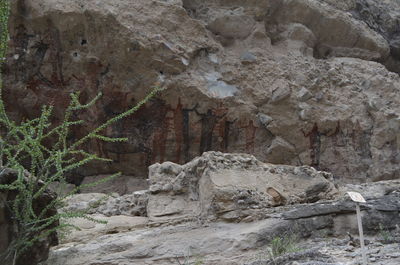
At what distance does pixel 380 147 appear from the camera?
6387 millimetres

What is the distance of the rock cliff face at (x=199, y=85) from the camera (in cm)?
600

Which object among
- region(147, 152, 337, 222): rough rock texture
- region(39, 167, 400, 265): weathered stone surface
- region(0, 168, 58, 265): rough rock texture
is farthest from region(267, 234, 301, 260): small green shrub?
region(0, 168, 58, 265): rough rock texture

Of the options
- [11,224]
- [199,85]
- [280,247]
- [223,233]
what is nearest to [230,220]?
[223,233]

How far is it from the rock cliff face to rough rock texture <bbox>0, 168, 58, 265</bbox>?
3427 mm

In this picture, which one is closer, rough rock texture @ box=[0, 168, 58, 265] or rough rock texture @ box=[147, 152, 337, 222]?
rough rock texture @ box=[0, 168, 58, 265]

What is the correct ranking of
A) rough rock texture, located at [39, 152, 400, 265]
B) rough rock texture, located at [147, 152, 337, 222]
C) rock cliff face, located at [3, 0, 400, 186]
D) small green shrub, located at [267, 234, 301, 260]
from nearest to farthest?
small green shrub, located at [267, 234, 301, 260]
rough rock texture, located at [39, 152, 400, 265]
rough rock texture, located at [147, 152, 337, 222]
rock cliff face, located at [3, 0, 400, 186]

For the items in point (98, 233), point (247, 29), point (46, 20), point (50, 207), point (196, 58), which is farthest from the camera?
point (247, 29)

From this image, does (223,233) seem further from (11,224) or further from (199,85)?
(199,85)

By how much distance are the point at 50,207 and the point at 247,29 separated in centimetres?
455

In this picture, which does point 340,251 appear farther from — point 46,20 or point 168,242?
point 46,20

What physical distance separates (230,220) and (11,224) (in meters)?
1.18

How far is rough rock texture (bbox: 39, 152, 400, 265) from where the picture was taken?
2.74 meters

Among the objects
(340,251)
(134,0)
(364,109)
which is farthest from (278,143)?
(340,251)

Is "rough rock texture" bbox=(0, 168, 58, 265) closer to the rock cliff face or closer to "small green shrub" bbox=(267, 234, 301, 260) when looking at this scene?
"small green shrub" bbox=(267, 234, 301, 260)
